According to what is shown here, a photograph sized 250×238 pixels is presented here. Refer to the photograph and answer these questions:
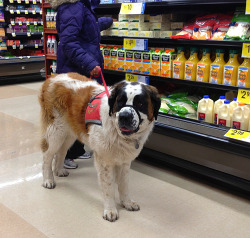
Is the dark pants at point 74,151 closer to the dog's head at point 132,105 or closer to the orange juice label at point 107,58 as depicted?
the orange juice label at point 107,58

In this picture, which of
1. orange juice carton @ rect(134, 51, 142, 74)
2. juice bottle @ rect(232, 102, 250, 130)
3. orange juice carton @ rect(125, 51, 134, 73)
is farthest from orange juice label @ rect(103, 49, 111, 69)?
juice bottle @ rect(232, 102, 250, 130)

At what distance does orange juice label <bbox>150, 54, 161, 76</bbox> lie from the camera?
3400 mm

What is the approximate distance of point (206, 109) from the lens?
3010mm

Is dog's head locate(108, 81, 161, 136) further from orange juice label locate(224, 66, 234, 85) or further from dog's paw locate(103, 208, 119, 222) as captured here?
orange juice label locate(224, 66, 234, 85)

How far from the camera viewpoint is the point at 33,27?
8.95 meters

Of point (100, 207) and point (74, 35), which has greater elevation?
point (74, 35)

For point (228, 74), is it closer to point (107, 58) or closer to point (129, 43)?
point (129, 43)

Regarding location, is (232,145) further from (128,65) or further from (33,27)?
(33,27)

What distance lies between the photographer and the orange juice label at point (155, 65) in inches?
134

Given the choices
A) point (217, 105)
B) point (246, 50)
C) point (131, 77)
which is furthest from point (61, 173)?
point (246, 50)

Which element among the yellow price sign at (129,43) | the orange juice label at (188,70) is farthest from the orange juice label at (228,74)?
the yellow price sign at (129,43)

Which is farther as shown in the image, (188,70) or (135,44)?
(135,44)

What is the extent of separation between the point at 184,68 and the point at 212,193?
50.1 inches

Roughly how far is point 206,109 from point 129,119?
1.27 meters
